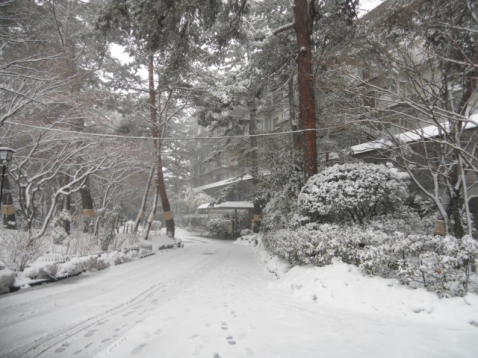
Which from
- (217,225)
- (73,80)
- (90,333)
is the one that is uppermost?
(73,80)

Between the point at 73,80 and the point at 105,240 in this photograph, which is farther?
the point at 105,240

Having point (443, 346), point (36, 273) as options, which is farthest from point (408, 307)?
point (36, 273)

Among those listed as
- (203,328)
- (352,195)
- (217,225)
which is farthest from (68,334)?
(217,225)

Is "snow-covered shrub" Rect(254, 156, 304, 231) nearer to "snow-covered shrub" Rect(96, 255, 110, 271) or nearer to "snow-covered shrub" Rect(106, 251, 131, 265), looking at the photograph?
"snow-covered shrub" Rect(106, 251, 131, 265)

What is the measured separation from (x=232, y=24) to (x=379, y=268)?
905cm

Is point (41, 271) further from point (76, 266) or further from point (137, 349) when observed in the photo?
point (137, 349)

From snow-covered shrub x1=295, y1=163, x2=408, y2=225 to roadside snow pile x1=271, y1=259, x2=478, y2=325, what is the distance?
199 cm

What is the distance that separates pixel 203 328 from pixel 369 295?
9.15ft

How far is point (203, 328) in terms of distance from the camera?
11.3 ft

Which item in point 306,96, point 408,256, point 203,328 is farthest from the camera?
point 306,96

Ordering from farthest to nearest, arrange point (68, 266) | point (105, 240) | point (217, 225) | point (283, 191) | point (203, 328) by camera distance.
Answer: point (217, 225)
point (283, 191)
point (105, 240)
point (68, 266)
point (203, 328)

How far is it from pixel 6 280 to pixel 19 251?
5.68 ft

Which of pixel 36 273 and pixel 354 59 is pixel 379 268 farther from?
pixel 36 273

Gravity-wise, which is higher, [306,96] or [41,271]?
[306,96]
